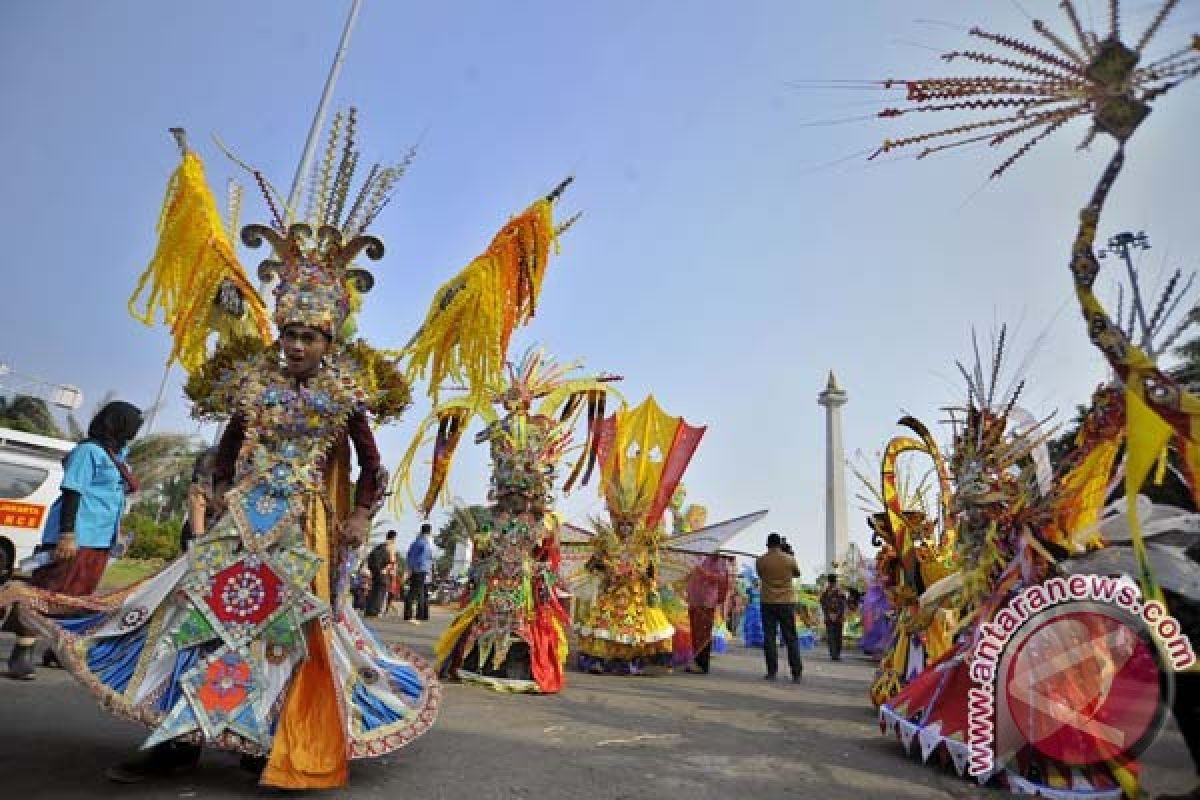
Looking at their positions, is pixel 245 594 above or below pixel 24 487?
below

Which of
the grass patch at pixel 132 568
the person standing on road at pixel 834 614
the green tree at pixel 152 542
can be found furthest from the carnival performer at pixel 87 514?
the grass patch at pixel 132 568

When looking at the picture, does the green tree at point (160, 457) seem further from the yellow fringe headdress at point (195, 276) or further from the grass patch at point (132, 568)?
the yellow fringe headdress at point (195, 276)

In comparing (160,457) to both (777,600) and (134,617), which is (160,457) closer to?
(777,600)

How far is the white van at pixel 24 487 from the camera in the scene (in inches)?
438

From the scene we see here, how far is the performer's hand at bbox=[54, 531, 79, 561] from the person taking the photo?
442 cm

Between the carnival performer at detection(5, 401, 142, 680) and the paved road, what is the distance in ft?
2.02

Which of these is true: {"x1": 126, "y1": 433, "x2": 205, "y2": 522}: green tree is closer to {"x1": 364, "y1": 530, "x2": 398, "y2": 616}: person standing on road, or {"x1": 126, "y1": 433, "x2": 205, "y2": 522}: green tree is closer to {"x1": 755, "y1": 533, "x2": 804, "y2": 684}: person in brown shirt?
{"x1": 364, "y1": 530, "x2": 398, "y2": 616}: person standing on road

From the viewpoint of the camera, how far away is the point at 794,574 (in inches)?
378

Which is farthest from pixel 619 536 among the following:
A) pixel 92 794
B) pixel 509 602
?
pixel 92 794

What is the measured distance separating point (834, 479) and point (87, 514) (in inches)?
1443

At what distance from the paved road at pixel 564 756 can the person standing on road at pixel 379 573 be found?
724 centimetres

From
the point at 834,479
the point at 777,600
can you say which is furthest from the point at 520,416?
the point at 834,479

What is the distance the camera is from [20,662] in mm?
4613

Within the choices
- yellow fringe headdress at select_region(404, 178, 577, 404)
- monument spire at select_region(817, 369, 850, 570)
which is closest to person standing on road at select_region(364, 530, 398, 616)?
yellow fringe headdress at select_region(404, 178, 577, 404)
